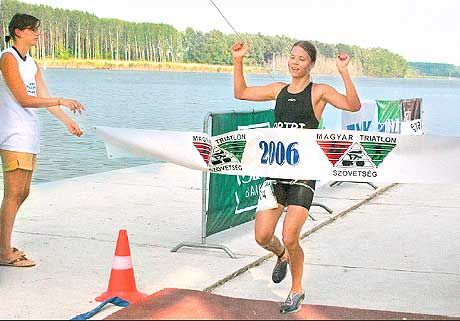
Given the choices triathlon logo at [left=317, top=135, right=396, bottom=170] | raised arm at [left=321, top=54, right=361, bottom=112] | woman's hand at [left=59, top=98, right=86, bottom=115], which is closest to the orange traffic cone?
woman's hand at [left=59, top=98, right=86, bottom=115]

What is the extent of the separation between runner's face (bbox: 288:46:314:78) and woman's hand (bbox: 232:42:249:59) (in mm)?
504

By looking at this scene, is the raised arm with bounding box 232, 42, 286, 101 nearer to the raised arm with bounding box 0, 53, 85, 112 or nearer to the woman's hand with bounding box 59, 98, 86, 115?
the woman's hand with bounding box 59, 98, 86, 115

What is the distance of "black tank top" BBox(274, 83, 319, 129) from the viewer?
7.27 meters

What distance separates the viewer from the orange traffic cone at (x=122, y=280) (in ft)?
23.8

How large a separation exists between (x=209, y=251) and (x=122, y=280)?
7.16ft

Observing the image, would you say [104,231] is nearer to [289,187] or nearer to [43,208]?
[43,208]

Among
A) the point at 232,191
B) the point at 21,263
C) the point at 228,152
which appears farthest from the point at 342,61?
the point at 232,191

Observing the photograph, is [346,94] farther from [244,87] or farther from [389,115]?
[389,115]

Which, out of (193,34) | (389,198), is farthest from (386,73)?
(389,198)

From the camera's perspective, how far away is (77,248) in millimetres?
9320

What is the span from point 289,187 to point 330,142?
2.12 feet

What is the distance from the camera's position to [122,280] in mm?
7324

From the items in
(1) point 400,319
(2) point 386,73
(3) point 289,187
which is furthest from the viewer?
(2) point 386,73

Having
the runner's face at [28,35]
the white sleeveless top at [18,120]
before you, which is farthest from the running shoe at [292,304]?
the runner's face at [28,35]
